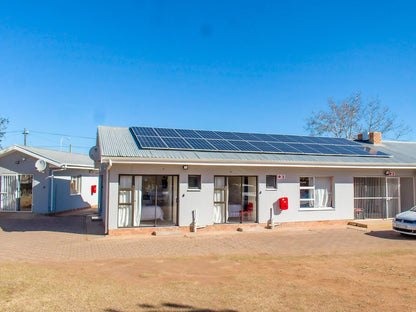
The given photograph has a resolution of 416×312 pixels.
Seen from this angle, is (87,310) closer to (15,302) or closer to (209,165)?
(15,302)

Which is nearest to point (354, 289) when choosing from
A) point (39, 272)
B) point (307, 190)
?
point (39, 272)

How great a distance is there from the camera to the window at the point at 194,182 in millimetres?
13905

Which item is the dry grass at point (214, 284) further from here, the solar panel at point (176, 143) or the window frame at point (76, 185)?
the window frame at point (76, 185)

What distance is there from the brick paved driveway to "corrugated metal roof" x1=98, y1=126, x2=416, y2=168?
2.90 metres

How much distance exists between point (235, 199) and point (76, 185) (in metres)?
12.8

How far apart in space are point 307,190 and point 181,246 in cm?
718

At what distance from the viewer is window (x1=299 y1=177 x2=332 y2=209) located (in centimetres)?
1569

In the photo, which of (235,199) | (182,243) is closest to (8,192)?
(182,243)

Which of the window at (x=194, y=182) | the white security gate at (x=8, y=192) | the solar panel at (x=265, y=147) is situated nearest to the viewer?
the window at (x=194, y=182)

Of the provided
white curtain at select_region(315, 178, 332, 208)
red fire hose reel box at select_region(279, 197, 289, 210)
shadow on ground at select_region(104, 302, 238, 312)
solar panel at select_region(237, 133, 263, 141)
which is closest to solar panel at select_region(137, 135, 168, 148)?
solar panel at select_region(237, 133, 263, 141)

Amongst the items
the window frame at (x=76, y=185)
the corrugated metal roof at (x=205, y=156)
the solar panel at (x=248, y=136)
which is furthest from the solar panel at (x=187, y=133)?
the window frame at (x=76, y=185)

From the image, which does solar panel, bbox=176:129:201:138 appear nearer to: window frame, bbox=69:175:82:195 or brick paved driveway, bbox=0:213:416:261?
brick paved driveway, bbox=0:213:416:261

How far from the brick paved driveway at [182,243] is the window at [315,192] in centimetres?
118

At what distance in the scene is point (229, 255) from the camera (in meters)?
9.97
